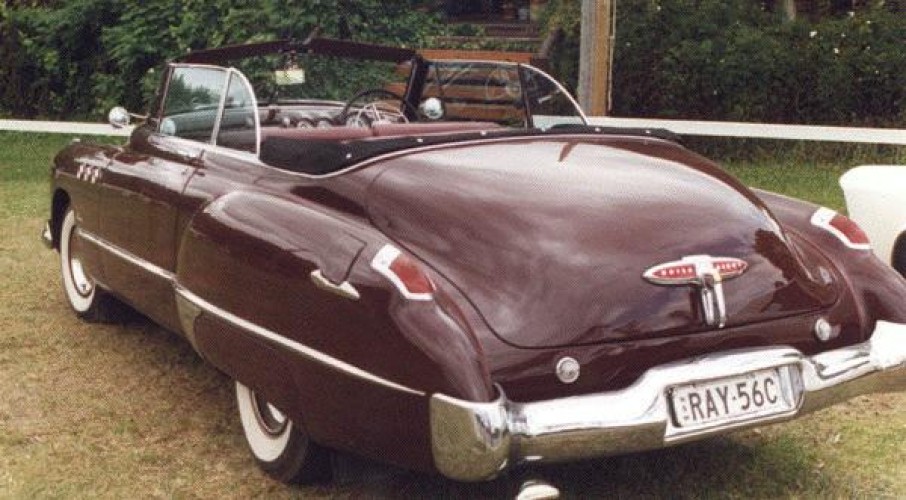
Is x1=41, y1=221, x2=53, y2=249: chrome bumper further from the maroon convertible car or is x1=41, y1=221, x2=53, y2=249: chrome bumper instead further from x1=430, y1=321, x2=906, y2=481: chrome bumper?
x1=430, y1=321, x2=906, y2=481: chrome bumper

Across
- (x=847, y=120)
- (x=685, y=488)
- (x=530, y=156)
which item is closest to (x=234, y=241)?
(x=530, y=156)

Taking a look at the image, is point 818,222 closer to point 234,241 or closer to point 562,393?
point 562,393

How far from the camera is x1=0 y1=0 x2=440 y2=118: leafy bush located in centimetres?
1276

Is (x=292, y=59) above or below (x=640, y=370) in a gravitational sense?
above

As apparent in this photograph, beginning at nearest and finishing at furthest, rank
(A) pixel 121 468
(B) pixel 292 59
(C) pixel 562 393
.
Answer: (C) pixel 562 393 → (A) pixel 121 468 → (B) pixel 292 59

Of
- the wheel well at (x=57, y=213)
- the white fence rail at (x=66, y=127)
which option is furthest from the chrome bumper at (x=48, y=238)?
the white fence rail at (x=66, y=127)

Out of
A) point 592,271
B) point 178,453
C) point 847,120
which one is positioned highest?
point 592,271

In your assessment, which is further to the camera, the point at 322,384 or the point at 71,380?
the point at 71,380

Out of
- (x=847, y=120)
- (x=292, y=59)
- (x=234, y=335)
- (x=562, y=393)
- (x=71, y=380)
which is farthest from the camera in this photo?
(x=847, y=120)

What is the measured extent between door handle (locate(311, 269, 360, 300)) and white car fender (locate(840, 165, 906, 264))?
3.29 metres

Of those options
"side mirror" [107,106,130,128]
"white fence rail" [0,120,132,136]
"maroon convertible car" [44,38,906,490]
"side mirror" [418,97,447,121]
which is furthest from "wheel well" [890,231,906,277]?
"white fence rail" [0,120,132,136]

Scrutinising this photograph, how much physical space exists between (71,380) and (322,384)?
2186 millimetres

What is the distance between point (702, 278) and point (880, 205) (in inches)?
104

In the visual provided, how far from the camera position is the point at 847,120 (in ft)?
42.0
